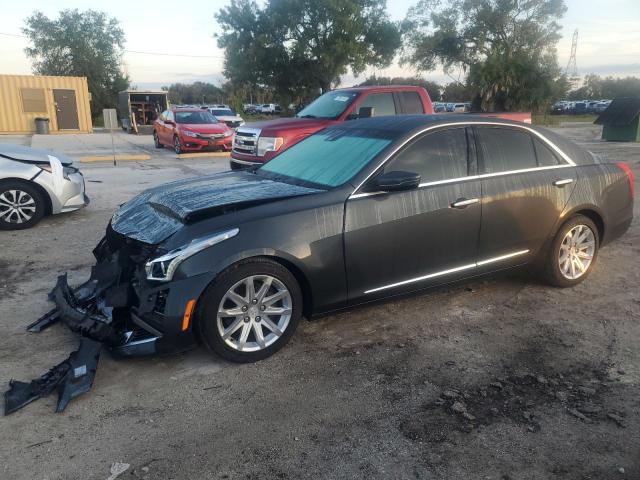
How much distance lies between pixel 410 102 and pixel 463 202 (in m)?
6.61

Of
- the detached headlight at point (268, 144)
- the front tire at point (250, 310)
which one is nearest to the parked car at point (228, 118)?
the detached headlight at point (268, 144)

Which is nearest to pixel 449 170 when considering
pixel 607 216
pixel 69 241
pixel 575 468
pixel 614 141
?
pixel 607 216

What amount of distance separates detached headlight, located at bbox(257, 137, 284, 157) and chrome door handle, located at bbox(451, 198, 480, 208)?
18.4 ft

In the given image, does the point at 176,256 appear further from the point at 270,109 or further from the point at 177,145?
the point at 270,109

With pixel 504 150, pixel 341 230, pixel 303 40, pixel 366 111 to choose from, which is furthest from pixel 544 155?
pixel 303 40

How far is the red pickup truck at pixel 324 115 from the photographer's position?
374 inches

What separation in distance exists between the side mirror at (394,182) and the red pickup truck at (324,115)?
566 cm

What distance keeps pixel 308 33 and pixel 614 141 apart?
1006 inches

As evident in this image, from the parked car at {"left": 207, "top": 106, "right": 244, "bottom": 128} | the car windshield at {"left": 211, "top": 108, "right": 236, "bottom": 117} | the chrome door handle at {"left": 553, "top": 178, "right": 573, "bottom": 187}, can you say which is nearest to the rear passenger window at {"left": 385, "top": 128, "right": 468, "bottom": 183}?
the chrome door handle at {"left": 553, "top": 178, "right": 573, "bottom": 187}

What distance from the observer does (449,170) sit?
4.30 meters

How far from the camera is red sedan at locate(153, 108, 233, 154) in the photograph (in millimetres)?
17656

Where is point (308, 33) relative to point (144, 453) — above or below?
above

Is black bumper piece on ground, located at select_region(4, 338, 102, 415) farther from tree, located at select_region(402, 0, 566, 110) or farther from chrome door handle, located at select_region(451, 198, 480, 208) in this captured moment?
tree, located at select_region(402, 0, 566, 110)

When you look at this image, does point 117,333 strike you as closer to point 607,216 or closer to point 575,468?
point 575,468
